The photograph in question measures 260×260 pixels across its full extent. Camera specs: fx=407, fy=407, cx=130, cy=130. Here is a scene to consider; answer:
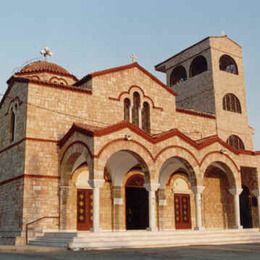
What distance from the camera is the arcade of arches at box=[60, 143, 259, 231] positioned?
18.1 m

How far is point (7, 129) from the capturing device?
67.4 feet

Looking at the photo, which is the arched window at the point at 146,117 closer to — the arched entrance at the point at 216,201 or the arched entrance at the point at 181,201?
the arched entrance at the point at 181,201

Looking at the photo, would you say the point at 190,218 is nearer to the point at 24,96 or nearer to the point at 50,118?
the point at 50,118

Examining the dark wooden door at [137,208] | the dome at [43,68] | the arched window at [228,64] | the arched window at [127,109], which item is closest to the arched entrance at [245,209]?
the dark wooden door at [137,208]

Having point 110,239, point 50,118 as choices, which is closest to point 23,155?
point 50,118

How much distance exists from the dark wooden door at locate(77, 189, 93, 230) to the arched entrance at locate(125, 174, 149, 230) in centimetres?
238

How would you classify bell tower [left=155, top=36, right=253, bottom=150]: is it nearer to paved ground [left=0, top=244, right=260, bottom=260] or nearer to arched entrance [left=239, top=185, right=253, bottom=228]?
arched entrance [left=239, top=185, right=253, bottom=228]

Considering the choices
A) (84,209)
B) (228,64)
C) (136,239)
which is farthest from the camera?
(228,64)

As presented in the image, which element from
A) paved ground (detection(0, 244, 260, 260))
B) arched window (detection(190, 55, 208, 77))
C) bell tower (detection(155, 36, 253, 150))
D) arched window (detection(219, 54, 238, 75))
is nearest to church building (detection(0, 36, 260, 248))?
bell tower (detection(155, 36, 253, 150))

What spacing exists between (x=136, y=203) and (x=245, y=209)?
7752 millimetres

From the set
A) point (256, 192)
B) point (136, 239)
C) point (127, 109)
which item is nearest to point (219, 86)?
point (256, 192)

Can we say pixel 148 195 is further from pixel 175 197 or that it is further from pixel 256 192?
pixel 256 192

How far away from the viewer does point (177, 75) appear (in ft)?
99.2

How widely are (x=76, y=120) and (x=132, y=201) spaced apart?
5279 mm
